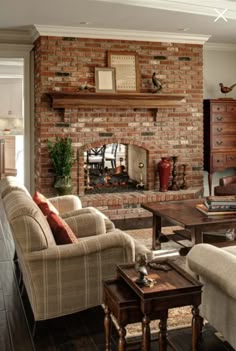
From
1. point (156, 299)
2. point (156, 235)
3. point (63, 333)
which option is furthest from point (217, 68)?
point (156, 299)

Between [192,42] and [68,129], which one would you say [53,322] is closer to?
[68,129]

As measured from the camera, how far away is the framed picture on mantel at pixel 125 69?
6379 millimetres

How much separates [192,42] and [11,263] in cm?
437

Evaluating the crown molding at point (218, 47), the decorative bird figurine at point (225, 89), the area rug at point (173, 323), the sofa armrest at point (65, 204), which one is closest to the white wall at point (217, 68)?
the crown molding at point (218, 47)

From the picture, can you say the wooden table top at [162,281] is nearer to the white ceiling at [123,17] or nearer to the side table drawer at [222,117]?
the white ceiling at [123,17]

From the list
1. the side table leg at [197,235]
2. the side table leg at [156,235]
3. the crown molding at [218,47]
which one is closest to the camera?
the side table leg at [197,235]

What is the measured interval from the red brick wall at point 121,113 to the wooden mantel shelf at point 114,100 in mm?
156

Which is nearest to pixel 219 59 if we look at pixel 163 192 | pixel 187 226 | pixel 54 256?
pixel 163 192

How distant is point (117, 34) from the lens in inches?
248

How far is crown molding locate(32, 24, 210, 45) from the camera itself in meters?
6.00

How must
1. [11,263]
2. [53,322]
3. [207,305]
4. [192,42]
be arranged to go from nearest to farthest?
[207,305]
[53,322]
[11,263]
[192,42]

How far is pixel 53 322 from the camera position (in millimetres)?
2980

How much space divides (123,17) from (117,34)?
758mm

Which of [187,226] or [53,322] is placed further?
[187,226]
